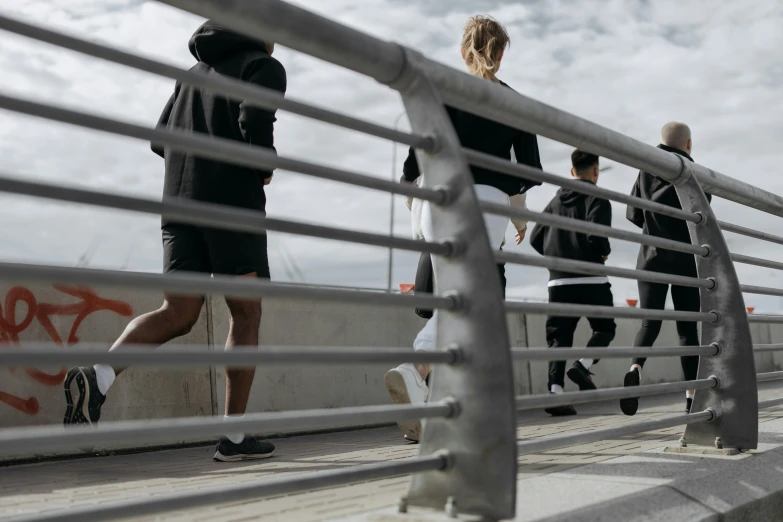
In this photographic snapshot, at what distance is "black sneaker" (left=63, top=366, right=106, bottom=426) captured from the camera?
3922 millimetres

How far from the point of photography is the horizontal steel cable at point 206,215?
1.57 metres

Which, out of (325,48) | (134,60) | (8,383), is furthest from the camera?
(8,383)

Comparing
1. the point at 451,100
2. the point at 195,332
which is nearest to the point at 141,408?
the point at 195,332

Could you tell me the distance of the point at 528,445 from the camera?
2514mm

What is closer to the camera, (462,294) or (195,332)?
(462,294)

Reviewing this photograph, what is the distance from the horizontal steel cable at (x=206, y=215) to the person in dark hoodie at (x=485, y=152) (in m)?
1.58

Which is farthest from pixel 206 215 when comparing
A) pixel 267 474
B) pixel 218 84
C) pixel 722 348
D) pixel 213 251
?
pixel 722 348

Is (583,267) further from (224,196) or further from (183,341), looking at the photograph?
(183,341)

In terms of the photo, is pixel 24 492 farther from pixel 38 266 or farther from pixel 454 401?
pixel 38 266

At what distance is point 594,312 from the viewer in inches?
118

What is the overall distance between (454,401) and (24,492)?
227 cm

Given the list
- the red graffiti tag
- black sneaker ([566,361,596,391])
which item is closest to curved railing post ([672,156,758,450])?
black sneaker ([566,361,596,391])

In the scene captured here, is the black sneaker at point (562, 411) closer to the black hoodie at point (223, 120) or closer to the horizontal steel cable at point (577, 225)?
the horizontal steel cable at point (577, 225)

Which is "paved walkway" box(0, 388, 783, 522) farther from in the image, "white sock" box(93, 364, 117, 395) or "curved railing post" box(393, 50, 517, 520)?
Answer: "white sock" box(93, 364, 117, 395)
